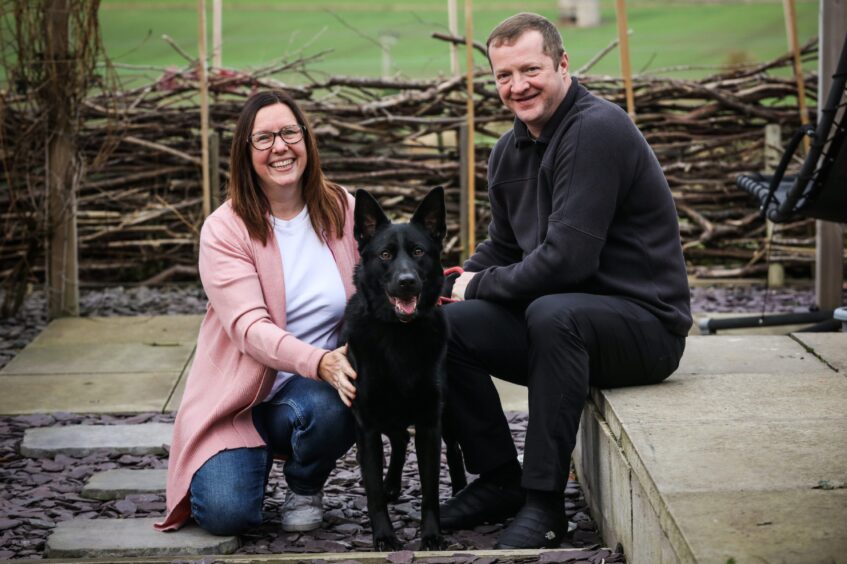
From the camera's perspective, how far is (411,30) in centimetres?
1997

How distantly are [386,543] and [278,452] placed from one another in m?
0.53

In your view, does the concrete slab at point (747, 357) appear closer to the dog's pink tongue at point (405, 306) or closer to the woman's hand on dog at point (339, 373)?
the dog's pink tongue at point (405, 306)

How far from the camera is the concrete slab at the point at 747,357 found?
3.26m

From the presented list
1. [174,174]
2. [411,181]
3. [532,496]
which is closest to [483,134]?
[411,181]

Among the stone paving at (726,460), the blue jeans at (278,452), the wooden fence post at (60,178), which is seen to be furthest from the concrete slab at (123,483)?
the wooden fence post at (60,178)

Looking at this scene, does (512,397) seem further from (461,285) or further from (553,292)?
(553,292)

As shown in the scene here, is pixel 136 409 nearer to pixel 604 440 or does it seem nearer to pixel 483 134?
pixel 604 440

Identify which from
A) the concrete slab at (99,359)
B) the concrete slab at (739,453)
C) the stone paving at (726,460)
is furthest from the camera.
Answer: the concrete slab at (99,359)

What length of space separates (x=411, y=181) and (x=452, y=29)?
3.45ft

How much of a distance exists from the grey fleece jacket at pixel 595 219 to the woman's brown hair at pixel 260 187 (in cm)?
51

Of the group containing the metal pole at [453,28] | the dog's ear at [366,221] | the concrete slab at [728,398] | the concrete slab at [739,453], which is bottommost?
the concrete slab at [739,453]

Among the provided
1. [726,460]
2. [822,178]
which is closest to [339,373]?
[726,460]

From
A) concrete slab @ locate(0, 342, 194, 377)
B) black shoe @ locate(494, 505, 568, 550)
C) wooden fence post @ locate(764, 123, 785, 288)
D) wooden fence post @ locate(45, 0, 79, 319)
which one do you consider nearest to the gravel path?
black shoe @ locate(494, 505, 568, 550)

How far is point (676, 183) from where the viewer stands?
7289 millimetres
